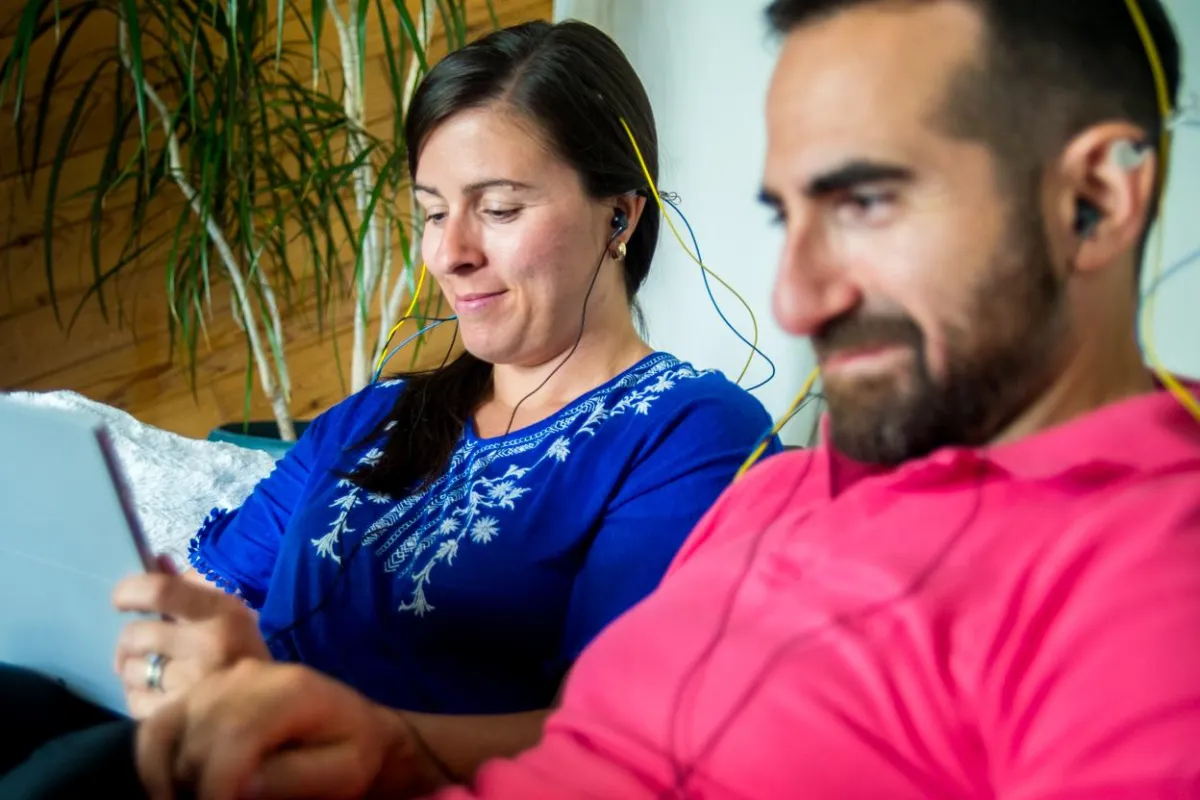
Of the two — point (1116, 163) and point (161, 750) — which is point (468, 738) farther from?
point (1116, 163)

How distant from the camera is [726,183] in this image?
0.65 metres

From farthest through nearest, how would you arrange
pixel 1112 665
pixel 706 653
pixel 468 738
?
pixel 468 738 < pixel 706 653 < pixel 1112 665

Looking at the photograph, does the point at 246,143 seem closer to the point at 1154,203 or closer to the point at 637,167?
the point at 637,167

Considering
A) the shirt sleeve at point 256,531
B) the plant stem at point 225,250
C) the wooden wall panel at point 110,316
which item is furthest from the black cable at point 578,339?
the wooden wall panel at point 110,316

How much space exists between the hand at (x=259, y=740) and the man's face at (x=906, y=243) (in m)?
0.31

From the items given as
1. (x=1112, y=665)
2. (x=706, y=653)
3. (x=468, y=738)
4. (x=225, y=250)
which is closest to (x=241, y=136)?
(x=225, y=250)

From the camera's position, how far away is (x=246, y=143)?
4.71ft

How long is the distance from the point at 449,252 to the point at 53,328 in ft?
4.22

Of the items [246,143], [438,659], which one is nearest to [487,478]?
[438,659]

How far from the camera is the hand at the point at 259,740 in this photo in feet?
1.62

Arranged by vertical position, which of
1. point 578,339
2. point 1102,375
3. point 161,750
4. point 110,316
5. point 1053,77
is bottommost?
point 110,316

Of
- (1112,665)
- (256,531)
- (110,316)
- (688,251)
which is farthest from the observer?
(110,316)

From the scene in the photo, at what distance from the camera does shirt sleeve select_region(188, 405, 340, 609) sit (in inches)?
37.4

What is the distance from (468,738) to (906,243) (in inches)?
15.4
